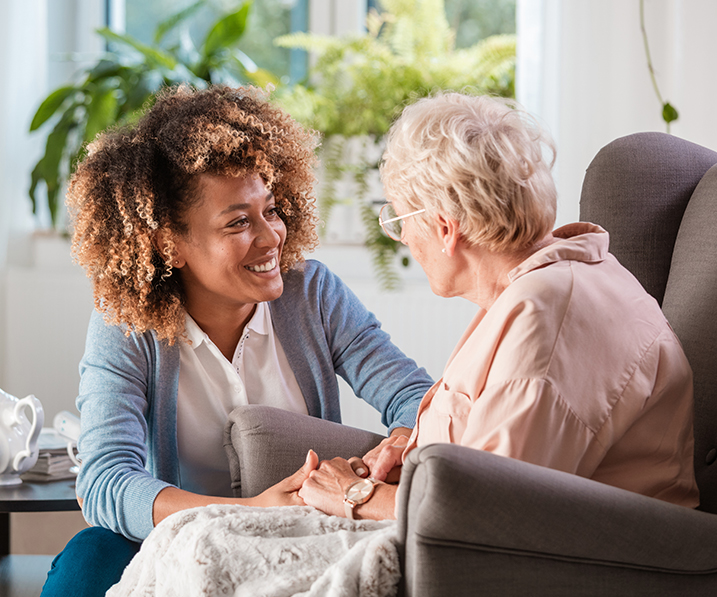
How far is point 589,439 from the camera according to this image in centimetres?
91

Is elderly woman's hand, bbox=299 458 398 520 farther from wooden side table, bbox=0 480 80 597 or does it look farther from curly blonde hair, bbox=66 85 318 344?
wooden side table, bbox=0 480 80 597

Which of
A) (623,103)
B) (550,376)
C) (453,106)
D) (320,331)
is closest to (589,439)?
(550,376)

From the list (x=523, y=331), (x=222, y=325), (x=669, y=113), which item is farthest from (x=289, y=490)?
(x=669, y=113)

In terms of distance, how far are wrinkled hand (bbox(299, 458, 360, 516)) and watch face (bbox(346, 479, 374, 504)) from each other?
0.01m

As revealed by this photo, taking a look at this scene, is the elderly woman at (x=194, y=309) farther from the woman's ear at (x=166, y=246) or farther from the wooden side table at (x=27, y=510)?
the wooden side table at (x=27, y=510)

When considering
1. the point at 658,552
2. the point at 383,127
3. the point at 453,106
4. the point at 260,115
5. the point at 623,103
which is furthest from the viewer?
the point at 383,127

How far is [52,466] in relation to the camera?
5.28 feet

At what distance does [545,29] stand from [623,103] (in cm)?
32

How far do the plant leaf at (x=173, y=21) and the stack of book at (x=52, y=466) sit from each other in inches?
67.7

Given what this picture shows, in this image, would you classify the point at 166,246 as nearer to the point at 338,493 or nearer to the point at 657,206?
the point at 338,493

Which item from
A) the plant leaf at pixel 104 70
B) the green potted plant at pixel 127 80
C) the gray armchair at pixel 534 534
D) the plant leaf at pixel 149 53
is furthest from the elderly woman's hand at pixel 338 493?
the plant leaf at pixel 104 70

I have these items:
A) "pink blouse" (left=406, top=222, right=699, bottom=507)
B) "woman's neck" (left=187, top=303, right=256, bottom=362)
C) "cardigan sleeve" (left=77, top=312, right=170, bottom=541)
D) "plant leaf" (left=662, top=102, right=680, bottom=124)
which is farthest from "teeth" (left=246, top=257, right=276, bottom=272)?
"plant leaf" (left=662, top=102, right=680, bottom=124)

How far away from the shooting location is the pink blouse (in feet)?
2.93

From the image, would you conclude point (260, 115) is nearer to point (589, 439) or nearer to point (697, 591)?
point (589, 439)
